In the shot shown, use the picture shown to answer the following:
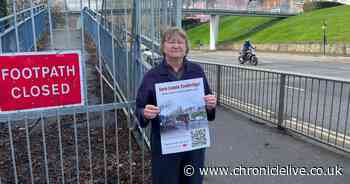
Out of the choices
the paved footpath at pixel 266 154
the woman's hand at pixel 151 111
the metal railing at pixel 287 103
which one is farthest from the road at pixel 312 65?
the woman's hand at pixel 151 111

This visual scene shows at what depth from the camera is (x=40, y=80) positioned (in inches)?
112

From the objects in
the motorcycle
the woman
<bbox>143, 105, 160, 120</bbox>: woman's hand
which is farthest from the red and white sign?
the motorcycle

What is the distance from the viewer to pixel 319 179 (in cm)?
402

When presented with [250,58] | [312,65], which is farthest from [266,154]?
[312,65]

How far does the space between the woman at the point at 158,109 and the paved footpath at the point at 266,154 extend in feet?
4.08

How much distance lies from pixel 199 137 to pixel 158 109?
1.42 ft

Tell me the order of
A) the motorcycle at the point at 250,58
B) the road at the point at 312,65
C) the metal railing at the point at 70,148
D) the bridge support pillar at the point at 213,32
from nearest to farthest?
the metal railing at the point at 70,148 < the road at the point at 312,65 < the motorcycle at the point at 250,58 < the bridge support pillar at the point at 213,32

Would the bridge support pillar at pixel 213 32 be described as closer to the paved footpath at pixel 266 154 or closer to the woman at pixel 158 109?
the paved footpath at pixel 266 154

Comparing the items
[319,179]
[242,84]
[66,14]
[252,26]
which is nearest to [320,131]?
[319,179]

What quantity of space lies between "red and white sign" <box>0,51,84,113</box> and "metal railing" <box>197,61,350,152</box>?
12.1 feet

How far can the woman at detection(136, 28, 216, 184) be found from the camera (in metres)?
2.62

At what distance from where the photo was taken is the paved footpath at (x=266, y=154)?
13.2ft

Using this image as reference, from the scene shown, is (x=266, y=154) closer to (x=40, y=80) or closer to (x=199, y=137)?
(x=199, y=137)

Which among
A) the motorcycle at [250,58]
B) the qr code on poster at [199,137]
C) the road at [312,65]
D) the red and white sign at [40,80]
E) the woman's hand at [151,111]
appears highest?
the red and white sign at [40,80]
